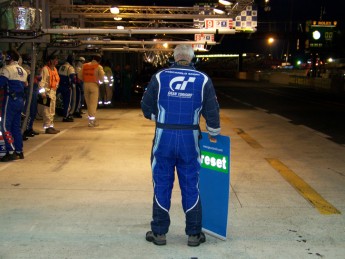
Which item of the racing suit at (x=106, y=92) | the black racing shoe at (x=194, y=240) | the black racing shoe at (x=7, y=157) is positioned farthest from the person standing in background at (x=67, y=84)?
the black racing shoe at (x=194, y=240)

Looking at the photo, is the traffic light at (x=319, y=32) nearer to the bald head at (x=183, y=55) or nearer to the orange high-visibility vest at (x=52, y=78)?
the orange high-visibility vest at (x=52, y=78)

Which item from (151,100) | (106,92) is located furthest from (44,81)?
(106,92)

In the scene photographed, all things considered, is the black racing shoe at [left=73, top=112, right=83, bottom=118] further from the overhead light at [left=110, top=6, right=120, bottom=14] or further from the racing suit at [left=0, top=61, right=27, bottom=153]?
the racing suit at [left=0, top=61, right=27, bottom=153]

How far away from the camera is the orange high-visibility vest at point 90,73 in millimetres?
12836

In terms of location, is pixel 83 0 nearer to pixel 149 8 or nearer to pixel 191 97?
pixel 149 8

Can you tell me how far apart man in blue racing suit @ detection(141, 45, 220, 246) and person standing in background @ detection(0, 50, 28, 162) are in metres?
4.38

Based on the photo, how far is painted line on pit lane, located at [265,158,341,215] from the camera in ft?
19.4

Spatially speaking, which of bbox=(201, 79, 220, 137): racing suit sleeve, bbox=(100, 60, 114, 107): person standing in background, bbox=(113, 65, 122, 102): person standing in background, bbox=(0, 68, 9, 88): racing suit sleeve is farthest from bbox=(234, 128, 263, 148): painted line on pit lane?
bbox=(113, 65, 122, 102): person standing in background

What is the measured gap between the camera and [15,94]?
8258 millimetres

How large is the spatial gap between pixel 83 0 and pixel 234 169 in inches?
600

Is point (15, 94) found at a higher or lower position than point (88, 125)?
higher

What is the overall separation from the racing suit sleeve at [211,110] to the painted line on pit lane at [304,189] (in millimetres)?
2099

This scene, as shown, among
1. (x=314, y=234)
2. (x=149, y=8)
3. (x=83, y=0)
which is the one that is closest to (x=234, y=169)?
(x=314, y=234)

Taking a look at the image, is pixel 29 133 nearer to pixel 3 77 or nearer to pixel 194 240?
pixel 3 77
